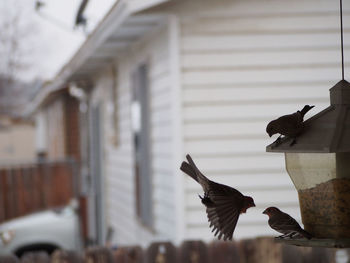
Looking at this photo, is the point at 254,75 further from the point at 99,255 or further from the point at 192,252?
the point at 99,255

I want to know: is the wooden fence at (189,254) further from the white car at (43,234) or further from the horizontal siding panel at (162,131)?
the white car at (43,234)

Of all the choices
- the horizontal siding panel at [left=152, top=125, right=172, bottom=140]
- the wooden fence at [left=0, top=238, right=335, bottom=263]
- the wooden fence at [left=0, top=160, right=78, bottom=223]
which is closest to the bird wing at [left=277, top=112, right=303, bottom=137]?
the wooden fence at [left=0, top=238, right=335, bottom=263]

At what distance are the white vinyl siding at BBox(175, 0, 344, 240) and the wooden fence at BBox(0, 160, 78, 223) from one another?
9007 mm

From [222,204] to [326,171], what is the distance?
323 mm

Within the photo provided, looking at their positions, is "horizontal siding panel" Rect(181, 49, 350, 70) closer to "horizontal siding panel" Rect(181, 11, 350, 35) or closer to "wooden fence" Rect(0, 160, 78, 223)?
"horizontal siding panel" Rect(181, 11, 350, 35)

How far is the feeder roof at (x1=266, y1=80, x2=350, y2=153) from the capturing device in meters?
1.78

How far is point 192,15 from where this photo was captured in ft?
19.0

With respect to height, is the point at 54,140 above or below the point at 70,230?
above

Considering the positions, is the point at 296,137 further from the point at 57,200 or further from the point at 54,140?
the point at 54,140

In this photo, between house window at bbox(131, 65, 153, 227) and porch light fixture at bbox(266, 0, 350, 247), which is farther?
house window at bbox(131, 65, 153, 227)

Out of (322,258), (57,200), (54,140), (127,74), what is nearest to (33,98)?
(54,140)

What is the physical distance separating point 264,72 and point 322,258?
5.70 feet

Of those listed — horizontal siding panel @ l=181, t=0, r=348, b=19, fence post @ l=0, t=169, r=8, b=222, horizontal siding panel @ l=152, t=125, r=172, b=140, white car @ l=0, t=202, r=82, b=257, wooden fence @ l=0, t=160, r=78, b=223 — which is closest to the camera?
horizontal siding panel @ l=181, t=0, r=348, b=19

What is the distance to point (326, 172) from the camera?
1.95m
